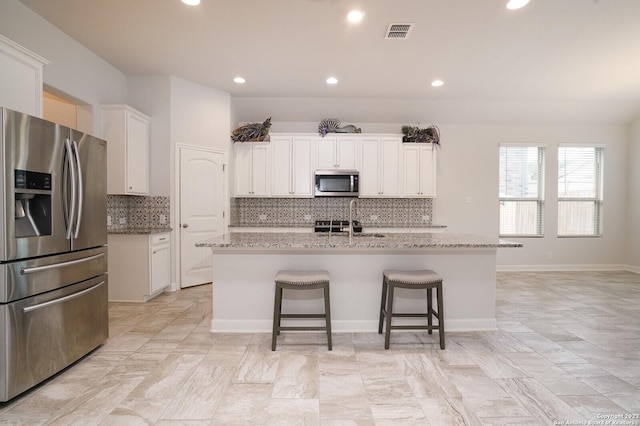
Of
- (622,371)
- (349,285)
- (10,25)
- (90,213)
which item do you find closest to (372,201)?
(349,285)

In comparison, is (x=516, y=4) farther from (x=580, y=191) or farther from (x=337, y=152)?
(x=580, y=191)

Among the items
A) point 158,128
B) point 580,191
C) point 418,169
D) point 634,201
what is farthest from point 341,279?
point 634,201

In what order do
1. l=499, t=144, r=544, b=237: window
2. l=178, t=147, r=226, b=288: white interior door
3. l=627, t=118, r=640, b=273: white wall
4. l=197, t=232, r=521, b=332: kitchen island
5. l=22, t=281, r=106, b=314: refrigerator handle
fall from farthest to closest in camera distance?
l=499, t=144, r=544, b=237: window, l=627, t=118, r=640, b=273: white wall, l=178, t=147, r=226, b=288: white interior door, l=197, t=232, r=521, b=332: kitchen island, l=22, t=281, r=106, b=314: refrigerator handle

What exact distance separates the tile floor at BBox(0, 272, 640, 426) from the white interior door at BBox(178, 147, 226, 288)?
1.30 m

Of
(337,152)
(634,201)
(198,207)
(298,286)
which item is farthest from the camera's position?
(634,201)

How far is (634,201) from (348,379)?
22.4ft

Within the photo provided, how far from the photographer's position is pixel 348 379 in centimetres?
217

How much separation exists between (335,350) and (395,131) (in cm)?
421

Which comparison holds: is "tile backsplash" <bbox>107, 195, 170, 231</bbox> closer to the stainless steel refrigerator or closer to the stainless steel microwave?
the stainless steel refrigerator

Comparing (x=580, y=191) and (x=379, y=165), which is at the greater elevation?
(x=379, y=165)

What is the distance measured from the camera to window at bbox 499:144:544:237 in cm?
586

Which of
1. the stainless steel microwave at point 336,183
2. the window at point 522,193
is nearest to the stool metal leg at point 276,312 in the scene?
the stainless steel microwave at point 336,183

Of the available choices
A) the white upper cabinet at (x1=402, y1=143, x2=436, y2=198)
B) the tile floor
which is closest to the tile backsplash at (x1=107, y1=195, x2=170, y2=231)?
the tile floor

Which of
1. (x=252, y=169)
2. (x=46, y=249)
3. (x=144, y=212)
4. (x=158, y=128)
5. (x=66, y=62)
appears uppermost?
(x=66, y=62)
